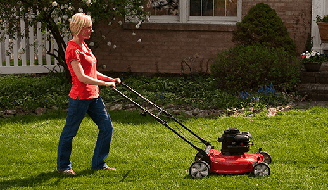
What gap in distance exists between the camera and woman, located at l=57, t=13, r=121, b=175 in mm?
4316

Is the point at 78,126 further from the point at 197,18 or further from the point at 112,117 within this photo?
the point at 197,18

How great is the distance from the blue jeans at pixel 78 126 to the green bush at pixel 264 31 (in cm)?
582

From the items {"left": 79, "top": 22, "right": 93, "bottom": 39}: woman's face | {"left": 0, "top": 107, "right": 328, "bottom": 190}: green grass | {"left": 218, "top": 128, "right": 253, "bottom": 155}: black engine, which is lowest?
{"left": 0, "top": 107, "right": 328, "bottom": 190}: green grass

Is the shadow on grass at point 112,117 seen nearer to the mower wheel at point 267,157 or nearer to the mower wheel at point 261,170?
the mower wheel at point 267,157

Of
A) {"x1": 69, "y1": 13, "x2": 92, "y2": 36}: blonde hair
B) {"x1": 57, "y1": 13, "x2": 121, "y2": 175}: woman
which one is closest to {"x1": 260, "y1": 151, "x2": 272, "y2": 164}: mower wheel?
{"x1": 57, "y1": 13, "x2": 121, "y2": 175}: woman

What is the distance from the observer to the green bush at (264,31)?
9742mm

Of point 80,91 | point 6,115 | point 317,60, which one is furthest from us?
point 317,60

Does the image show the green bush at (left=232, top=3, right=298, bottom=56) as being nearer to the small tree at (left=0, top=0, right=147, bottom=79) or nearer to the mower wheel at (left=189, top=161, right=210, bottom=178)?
the small tree at (left=0, top=0, right=147, bottom=79)

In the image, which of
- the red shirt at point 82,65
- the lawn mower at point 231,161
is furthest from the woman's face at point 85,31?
the lawn mower at point 231,161

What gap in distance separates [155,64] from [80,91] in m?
7.15

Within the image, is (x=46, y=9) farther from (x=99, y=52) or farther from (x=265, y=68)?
(x=265, y=68)

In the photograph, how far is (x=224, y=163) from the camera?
455cm

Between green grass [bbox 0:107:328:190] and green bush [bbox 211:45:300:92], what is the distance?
1.43m

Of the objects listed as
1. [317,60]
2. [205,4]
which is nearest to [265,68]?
[317,60]
